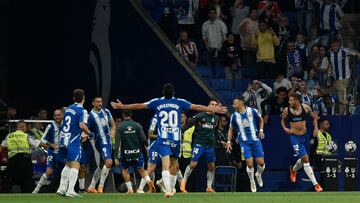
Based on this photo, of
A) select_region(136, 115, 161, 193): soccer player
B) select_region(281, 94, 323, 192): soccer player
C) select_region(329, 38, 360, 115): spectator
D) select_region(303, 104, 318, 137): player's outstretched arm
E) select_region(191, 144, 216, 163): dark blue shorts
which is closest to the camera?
select_region(136, 115, 161, 193): soccer player

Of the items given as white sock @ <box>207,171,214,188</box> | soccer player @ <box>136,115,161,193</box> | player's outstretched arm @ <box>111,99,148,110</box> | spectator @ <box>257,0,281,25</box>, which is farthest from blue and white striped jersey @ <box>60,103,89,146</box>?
spectator @ <box>257,0,281,25</box>

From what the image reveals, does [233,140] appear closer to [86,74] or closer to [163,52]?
[163,52]

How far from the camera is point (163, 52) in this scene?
1336 inches

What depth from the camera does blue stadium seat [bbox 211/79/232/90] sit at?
3453 cm

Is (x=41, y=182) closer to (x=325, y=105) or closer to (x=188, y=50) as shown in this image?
(x=188, y=50)

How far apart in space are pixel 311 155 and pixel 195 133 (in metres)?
4.19

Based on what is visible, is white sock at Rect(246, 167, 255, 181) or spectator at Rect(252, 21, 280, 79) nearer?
white sock at Rect(246, 167, 255, 181)

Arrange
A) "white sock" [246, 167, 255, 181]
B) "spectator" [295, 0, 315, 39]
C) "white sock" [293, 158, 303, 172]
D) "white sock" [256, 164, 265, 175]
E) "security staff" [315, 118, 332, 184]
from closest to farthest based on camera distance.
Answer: "white sock" [246, 167, 255, 181]
"white sock" [256, 164, 265, 175]
"white sock" [293, 158, 303, 172]
"security staff" [315, 118, 332, 184]
"spectator" [295, 0, 315, 39]

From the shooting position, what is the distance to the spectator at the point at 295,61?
3412 cm

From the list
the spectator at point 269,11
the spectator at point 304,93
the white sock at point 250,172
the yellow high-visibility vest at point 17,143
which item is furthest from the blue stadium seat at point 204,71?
the yellow high-visibility vest at point 17,143

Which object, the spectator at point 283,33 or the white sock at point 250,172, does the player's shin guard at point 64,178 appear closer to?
the white sock at point 250,172

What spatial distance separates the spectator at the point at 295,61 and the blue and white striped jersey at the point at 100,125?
23.7ft

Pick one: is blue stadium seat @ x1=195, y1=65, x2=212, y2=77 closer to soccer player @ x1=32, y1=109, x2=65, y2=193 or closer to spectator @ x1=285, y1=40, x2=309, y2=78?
spectator @ x1=285, y1=40, x2=309, y2=78

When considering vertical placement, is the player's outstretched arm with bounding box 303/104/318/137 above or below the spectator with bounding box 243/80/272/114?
below
